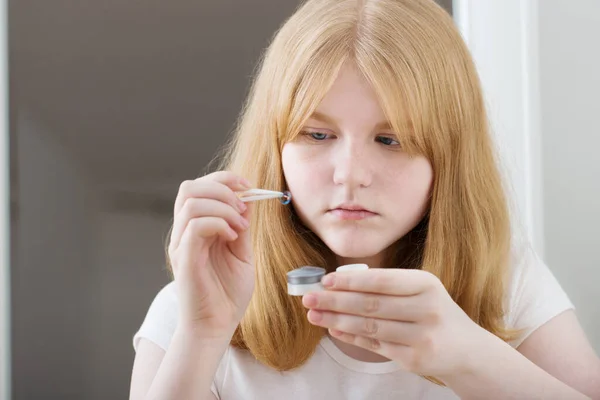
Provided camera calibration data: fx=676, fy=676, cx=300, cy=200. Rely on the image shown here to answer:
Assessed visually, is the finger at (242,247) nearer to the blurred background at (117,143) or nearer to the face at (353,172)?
the face at (353,172)

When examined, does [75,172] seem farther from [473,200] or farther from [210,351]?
[473,200]

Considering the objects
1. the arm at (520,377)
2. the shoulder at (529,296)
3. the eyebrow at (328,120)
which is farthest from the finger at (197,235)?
the shoulder at (529,296)

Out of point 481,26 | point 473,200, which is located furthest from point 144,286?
point 481,26

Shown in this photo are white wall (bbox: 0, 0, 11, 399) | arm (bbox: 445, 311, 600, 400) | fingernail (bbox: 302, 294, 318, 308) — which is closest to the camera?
fingernail (bbox: 302, 294, 318, 308)

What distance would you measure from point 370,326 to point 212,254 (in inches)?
11.1

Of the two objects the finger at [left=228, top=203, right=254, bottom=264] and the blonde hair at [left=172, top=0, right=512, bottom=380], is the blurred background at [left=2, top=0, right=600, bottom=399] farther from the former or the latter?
the finger at [left=228, top=203, right=254, bottom=264]

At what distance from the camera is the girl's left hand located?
0.76m

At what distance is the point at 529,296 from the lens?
1.20m

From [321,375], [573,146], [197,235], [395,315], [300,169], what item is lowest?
[321,375]

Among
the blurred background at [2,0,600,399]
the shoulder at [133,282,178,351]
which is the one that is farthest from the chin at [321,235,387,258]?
the blurred background at [2,0,600,399]

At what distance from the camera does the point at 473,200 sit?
1.13 meters

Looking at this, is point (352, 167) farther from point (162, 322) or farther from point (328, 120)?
point (162, 322)

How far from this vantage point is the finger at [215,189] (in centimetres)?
88

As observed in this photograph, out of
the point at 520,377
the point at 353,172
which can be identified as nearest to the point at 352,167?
the point at 353,172
